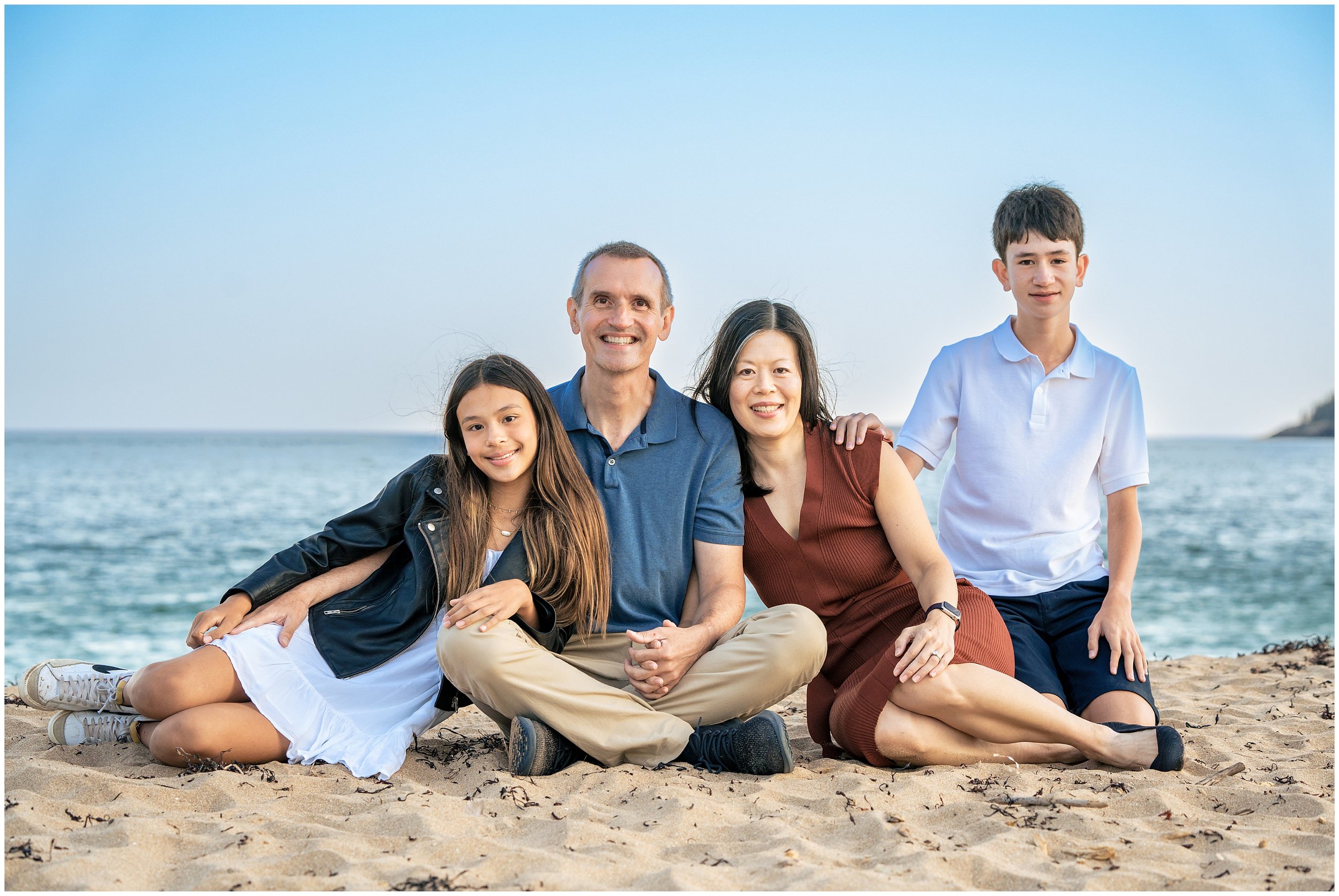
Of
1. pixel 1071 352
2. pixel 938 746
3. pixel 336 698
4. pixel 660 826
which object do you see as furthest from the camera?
pixel 1071 352

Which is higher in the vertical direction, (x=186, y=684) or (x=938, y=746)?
(x=186, y=684)

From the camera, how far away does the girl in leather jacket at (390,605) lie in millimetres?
2918

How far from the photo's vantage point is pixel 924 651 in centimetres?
278

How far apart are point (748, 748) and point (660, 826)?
57cm

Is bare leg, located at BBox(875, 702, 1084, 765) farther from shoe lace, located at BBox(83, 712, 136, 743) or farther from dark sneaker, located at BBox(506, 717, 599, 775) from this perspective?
shoe lace, located at BBox(83, 712, 136, 743)

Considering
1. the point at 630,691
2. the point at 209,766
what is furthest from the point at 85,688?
the point at 630,691

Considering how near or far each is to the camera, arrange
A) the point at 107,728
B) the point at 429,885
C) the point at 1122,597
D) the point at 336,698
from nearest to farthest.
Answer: the point at 429,885 < the point at 336,698 < the point at 107,728 < the point at 1122,597

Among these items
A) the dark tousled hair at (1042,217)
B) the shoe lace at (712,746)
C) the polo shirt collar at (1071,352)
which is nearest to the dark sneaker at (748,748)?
the shoe lace at (712,746)

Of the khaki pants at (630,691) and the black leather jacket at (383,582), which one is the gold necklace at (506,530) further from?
the khaki pants at (630,691)

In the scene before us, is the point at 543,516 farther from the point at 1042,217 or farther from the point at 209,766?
the point at 1042,217

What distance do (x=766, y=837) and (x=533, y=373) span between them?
1654mm

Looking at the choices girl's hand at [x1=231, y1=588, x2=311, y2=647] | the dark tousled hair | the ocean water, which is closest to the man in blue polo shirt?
girl's hand at [x1=231, y1=588, x2=311, y2=647]

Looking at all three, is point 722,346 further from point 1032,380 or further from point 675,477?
point 1032,380

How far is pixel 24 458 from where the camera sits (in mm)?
37250
